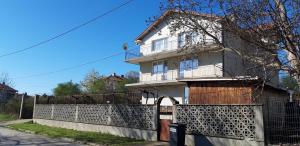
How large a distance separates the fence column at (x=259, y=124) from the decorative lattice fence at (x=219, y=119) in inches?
6.1

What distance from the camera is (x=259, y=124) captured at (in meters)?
12.9

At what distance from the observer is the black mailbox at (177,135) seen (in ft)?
45.9

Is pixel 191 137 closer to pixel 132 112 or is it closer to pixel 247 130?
pixel 247 130

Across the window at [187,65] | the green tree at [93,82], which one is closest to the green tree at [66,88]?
the green tree at [93,82]

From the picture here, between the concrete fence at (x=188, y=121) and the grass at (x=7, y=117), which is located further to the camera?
the grass at (x=7, y=117)

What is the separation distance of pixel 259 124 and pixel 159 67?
19733mm

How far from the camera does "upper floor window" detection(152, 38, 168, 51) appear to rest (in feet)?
104

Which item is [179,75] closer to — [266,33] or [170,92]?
[170,92]

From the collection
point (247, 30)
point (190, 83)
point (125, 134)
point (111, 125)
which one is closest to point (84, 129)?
point (111, 125)

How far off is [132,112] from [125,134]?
1363 mm

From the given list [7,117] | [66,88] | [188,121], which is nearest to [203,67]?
[188,121]

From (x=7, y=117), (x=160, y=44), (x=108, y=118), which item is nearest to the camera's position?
(x=108, y=118)

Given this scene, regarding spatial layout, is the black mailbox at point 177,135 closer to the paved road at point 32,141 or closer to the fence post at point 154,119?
the fence post at point 154,119

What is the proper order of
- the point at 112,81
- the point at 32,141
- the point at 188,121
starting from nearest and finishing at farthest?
the point at 188,121, the point at 32,141, the point at 112,81
